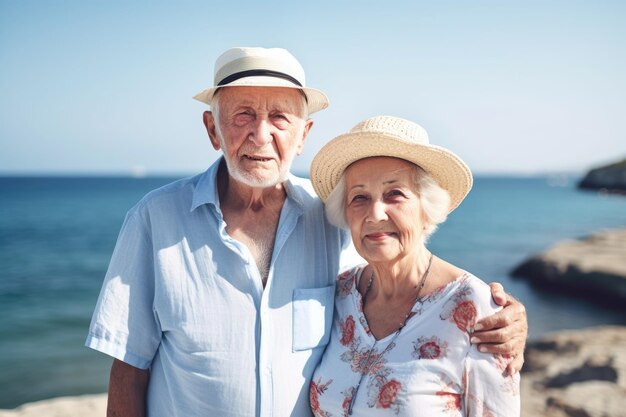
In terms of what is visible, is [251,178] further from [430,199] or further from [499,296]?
[499,296]

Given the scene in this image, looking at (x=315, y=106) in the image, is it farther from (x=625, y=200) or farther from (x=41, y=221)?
(x=625, y=200)

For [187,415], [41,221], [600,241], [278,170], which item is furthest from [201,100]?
[41,221]

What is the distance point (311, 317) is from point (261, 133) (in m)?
0.92

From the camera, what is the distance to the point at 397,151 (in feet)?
8.02

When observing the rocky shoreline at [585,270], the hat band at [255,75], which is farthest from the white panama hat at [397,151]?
the rocky shoreline at [585,270]

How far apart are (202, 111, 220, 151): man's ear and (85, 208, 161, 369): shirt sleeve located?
527 millimetres

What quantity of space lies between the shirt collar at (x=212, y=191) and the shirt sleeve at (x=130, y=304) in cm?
28

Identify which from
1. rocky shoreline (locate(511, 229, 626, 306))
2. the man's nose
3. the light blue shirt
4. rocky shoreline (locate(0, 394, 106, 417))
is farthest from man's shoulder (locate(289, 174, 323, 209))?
rocky shoreline (locate(511, 229, 626, 306))

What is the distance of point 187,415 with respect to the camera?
8.33 ft

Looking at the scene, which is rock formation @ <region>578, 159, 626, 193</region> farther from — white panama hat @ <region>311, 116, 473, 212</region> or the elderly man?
the elderly man

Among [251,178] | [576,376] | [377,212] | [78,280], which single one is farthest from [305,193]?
[78,280]

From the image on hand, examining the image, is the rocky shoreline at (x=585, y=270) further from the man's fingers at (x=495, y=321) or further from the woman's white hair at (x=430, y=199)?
the man's fingers at (x=495, y=321)

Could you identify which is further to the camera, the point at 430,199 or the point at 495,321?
the point at 430,199

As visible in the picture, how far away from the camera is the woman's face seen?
8.05 feet
